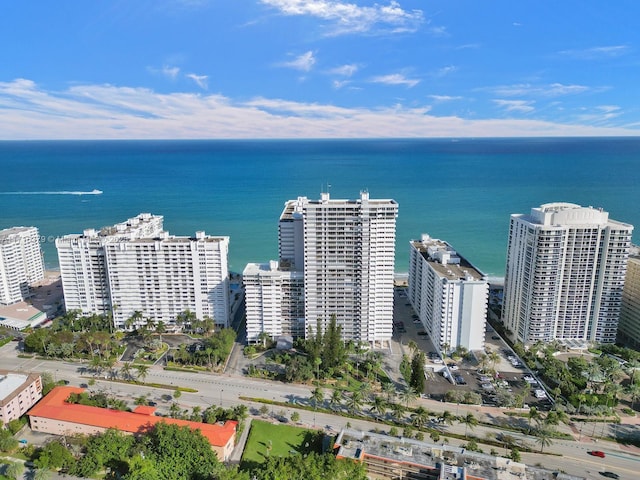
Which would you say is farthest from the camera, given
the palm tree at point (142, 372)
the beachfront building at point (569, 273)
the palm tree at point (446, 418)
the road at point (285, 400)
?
the beachfront building at point (569, 273)

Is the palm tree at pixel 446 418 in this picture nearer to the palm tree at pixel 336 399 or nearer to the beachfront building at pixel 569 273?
the palm tree at pixel 336 399

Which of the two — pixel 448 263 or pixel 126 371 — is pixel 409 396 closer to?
pixel 448 263

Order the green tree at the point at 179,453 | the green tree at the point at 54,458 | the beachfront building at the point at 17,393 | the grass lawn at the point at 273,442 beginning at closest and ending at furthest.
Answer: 1. the green tree at the point at 179,453
2. the green tree at the point at 54,458
3. the grass lawn at the point at 273,442
4. the beachfront building at the point at 17,393

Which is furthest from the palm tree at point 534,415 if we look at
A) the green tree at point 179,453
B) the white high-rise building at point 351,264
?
the green tree at point 179,453

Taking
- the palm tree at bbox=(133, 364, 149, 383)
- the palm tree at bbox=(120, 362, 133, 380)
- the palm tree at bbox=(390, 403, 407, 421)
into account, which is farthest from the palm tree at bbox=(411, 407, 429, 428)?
the palm tree at bbox=(120, 362, 133, 380)

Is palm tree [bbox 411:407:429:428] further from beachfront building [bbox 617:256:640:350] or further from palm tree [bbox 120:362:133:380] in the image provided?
beachfront building [bbox 617:256:640:350]

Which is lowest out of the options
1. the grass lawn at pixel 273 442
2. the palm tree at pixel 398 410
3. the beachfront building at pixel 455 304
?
the grass lawn at pixel 273 442

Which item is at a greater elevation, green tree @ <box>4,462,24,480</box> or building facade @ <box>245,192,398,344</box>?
building facade @ <box>245,192,398,344</box>
